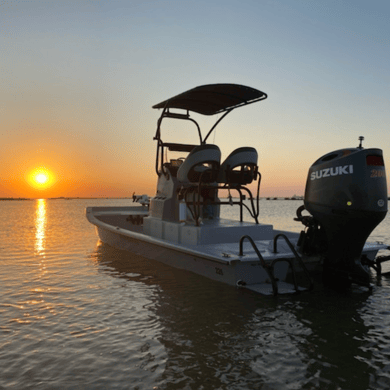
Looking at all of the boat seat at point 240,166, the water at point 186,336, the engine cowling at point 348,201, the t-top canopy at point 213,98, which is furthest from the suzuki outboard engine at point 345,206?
the t-top canopy at point 213,98

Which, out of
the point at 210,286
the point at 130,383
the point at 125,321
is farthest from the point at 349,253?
the point at 130,383

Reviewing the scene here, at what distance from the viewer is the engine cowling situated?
584 cm

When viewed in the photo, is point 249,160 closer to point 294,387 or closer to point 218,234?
point 218,234

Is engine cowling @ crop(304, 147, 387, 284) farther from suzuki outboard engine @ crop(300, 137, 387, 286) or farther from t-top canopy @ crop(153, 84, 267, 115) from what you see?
t-top canopy @ crop(153, 84, 267, 115)

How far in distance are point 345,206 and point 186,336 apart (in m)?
3.06

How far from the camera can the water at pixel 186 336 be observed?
3.73 m

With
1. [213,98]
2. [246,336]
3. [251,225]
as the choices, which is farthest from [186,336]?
[213,98]

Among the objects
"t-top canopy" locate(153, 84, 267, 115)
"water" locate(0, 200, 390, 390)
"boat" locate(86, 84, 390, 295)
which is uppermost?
"t-top canopy" locate(153, 84, 267, 115)

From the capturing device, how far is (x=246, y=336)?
480 centimetres

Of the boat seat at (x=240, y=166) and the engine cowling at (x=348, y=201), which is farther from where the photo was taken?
the boat seat at (x=240, y=166)

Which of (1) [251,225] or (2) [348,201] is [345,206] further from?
(1) [251,225]

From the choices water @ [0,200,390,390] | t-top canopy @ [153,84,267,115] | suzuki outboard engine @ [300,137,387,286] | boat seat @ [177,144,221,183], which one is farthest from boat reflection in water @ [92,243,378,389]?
t-top canopy @ [153,84,267,115]

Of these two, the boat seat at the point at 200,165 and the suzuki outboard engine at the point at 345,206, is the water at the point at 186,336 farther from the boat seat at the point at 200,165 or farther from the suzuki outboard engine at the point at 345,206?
the boat seat at the point at 200,165

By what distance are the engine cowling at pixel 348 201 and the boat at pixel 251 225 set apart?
0.05 feet
